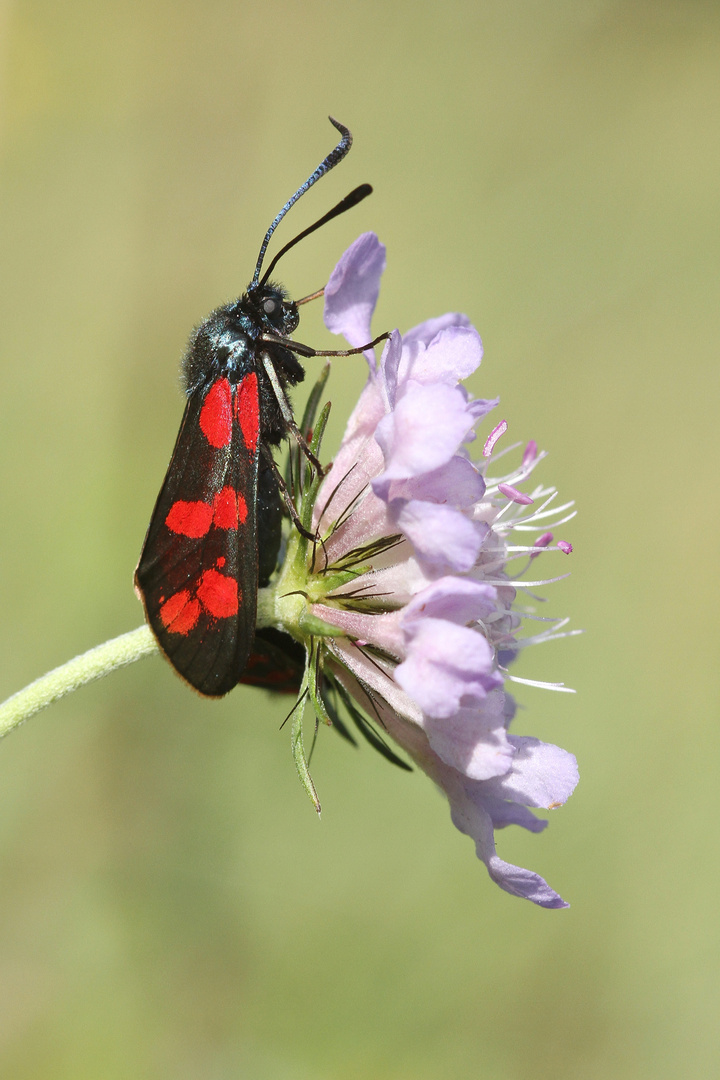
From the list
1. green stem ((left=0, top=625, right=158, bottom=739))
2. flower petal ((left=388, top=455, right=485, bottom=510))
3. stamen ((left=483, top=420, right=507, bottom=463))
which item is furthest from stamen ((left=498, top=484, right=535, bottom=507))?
green stem ((left=0, top=625, right=158, bottom=739))

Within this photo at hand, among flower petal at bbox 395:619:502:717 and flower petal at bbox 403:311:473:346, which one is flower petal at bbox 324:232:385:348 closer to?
flower petal at bbox 403:311:473:346

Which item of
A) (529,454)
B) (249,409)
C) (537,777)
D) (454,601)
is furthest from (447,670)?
(529,454)

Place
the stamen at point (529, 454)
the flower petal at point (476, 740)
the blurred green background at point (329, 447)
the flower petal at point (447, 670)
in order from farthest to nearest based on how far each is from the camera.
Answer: the blurred green background at point (329, 447), the stamen at point (529, 454), the flower petal at point (476, 740), the flower petal at point (447, 670)

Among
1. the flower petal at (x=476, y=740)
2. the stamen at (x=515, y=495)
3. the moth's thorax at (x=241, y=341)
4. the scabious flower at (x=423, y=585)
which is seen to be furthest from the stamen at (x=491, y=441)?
the flower petal at (x=476, y=740)

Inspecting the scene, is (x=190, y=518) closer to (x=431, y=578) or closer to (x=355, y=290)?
(x=431, y=578)

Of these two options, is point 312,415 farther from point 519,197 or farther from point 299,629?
point 519,197

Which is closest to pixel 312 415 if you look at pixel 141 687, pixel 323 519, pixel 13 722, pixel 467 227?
pixel 323 519

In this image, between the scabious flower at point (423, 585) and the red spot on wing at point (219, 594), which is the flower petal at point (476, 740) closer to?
the scabious flower at point (423, 585)
